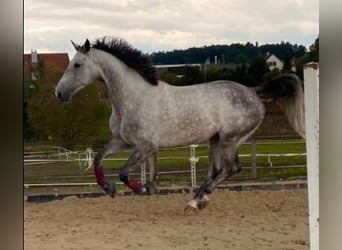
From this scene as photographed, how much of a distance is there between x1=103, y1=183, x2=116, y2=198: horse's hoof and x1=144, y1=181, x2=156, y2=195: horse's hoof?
13 cm

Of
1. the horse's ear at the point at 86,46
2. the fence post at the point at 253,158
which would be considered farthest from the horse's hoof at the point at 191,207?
the horse's ear at the point at 86,46

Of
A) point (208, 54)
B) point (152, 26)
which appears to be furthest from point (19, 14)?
point (208, 54)

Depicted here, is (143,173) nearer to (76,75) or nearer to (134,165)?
(134,165)

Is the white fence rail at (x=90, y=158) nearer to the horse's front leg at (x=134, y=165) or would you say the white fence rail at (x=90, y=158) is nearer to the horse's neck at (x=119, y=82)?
the horse's front leg at (x=134, y=165)

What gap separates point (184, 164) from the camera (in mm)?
2502

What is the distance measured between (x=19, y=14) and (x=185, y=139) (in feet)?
2.65

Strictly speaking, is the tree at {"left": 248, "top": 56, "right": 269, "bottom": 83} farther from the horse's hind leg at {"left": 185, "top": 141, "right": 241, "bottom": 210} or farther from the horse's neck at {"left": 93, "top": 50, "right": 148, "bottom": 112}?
the horse's neck at {"left": 93, "top": 50, "right": 148, "bottom": 112}

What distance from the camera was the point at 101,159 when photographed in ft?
8.09

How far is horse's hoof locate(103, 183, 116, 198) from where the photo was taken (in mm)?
2473

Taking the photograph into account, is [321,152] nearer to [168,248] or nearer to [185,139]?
[185,139]

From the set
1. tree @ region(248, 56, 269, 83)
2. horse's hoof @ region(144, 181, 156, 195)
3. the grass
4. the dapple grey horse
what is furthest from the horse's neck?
tree @ region(248, 56, 269, 83)

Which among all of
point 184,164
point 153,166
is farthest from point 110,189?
point 184,164

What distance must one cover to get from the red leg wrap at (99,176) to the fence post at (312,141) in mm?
822

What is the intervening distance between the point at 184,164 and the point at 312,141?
52 cm
